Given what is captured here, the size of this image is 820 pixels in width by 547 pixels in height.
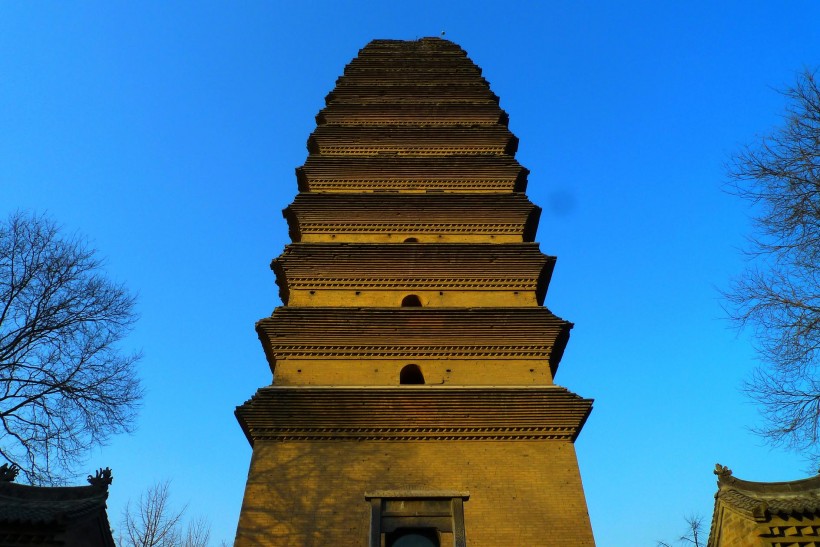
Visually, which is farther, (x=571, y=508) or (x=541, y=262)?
(x=541, y=262)

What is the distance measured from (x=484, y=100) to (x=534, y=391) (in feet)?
32.2

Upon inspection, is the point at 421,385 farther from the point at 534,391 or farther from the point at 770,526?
the point at 770,526

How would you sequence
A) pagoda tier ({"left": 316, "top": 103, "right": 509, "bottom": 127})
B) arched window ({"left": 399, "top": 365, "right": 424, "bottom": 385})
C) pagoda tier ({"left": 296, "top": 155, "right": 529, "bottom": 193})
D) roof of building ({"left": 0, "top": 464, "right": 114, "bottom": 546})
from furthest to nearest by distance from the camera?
1. pagoda tier ({"left": 316, "top": 103, "right": 509, "bottom": 127})
2. pagoda tier ({"left": 296, "top": 155, "right": 529, "bottom": 193})
3. arched window ({"left": 399, "top": 365, "right": 424, "bottom": 385})
4. roof of building ({"left": 0, "top": 464, "right": 114, "bottom": 546})

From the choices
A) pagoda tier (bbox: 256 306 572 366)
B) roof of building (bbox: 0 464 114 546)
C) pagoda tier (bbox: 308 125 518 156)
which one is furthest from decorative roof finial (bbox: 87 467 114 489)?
pagoda tier (bbox: 308 125 518 156)

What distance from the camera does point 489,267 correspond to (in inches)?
499

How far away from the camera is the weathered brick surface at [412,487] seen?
917cm

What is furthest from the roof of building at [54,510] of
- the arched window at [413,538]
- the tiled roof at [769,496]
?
the tiled roof at [769,496]

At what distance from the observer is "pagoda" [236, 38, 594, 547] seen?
368 inches

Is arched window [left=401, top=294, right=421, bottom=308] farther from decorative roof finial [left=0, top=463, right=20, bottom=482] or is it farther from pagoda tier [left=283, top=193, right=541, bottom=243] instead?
decorative roof finial [left=0, top=463, right=20, bottom=482]

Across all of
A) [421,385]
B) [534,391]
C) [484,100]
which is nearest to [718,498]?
[534,391]

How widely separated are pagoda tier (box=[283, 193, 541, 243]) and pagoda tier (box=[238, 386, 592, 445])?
4.21m

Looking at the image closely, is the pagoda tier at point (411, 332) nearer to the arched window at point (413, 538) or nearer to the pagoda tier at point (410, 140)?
the arched window at point (413, 538)

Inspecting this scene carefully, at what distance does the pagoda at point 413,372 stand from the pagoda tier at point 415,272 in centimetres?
3

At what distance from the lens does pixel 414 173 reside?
49.4 feet
